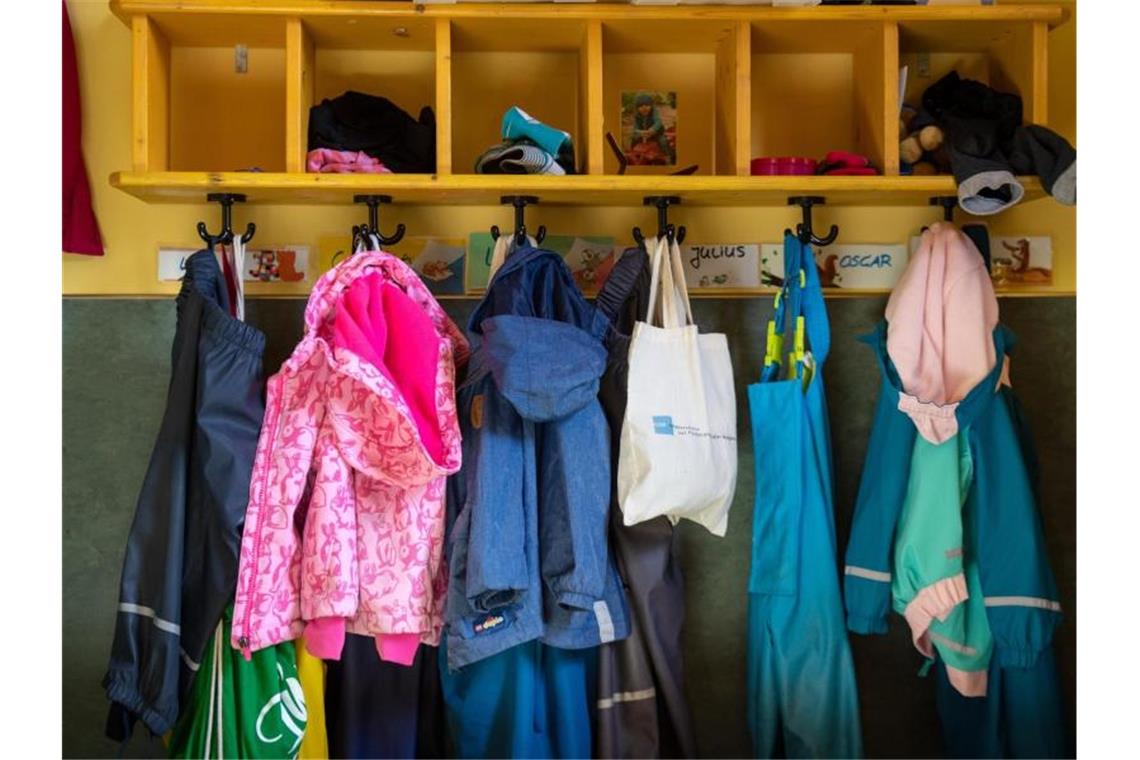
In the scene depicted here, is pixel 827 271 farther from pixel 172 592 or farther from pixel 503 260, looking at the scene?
pixel 172 592

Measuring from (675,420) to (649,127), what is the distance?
72cm

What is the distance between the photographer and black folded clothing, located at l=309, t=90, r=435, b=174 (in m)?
2.19

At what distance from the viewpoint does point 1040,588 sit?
2.10 metres

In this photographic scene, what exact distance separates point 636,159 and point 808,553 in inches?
36.5

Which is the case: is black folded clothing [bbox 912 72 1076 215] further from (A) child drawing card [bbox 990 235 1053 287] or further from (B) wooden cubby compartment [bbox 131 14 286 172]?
(B) wooden cubby compartment [bbox 131 14 286 172]

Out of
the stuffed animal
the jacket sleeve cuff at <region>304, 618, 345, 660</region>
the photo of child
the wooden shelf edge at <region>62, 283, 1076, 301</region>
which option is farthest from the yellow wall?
the jacket sleeve cuff at <region>304, 618, 345, 660</region>

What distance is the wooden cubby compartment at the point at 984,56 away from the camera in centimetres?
218

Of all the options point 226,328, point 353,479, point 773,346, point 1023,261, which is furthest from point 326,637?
point 1023,261

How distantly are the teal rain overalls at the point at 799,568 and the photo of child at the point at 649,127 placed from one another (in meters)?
0.38

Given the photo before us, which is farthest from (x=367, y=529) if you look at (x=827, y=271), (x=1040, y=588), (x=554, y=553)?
(x=1040, y=588)

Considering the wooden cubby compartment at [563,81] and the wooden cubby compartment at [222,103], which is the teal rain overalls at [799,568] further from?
the wooden cubby compartment at [222,103]

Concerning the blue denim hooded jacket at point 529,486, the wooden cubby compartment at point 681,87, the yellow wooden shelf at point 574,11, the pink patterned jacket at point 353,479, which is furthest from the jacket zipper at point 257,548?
the wooden cubby compartment at point 681,87

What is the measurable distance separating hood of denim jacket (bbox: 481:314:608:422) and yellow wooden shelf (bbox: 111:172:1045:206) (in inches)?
11.4

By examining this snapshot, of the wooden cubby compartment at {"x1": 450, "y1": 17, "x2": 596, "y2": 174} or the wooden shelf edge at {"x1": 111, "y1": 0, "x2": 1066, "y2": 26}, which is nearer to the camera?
the wooden shelf edge at {"x1": 111, "y1": 0, "x2": 1066, "y2": 26}
